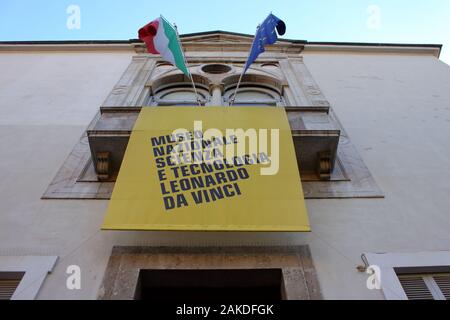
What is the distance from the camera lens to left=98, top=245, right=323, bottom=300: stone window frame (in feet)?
14.2

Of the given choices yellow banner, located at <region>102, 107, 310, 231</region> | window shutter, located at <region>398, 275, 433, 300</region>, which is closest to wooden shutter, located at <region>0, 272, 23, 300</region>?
yellow banner, located at <region>102, 107, 310, 231</region>

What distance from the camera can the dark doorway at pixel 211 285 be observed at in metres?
4.59

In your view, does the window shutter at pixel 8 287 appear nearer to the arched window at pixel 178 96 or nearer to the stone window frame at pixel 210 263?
the stone window frame at pixel 210 263

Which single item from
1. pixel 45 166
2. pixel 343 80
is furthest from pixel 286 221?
pixel 343 80

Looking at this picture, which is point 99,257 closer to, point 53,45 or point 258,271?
point 258,271

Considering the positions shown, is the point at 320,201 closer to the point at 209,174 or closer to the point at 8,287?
the point at 209,174

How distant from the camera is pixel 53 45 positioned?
1084 cm

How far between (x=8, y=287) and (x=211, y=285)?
2.38 meters

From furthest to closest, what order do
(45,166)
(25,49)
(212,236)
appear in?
(25,49)
(45,166)
(212,236)

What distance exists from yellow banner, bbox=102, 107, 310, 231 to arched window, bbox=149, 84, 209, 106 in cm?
234

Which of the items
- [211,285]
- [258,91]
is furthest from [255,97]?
[211,285]

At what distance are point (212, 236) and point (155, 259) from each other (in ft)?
2.56

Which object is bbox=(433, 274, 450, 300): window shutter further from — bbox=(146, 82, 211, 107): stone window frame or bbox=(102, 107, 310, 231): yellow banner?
bbox=(146, 82, 211, 107): stone window frame

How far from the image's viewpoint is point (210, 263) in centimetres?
462
